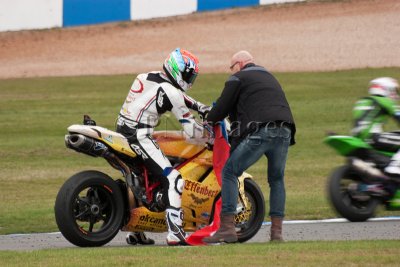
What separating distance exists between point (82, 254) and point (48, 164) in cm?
765

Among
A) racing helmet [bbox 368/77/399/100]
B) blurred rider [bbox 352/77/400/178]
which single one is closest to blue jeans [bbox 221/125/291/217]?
blurred rider [bbox 352/77/400/178]

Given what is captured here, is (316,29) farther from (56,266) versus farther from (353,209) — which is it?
(56,266)

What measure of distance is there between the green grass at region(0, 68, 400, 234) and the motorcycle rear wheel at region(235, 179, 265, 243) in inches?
55.5

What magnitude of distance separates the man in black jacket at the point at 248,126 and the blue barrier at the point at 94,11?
64.6 feet

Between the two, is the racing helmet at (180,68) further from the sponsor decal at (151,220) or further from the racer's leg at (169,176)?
the sponsor decal at (151,220)

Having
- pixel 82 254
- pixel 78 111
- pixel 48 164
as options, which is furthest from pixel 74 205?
pixel 78 111

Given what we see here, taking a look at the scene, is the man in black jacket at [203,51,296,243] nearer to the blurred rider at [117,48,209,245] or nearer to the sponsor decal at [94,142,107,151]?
the blurred rider at [117,48,209,245]

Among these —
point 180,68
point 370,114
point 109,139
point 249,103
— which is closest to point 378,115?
point 370,114

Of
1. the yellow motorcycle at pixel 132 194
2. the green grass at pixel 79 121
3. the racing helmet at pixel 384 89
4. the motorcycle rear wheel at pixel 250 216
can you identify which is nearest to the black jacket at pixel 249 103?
the yellow motorcycle at pixel 132 194

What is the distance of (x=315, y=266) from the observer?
7.61m

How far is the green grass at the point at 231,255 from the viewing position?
7809 millimetres

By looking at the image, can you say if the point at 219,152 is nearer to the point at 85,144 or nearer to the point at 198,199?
the point at 198,199

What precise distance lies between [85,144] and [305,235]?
2.36m

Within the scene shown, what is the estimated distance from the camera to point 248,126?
914cm
